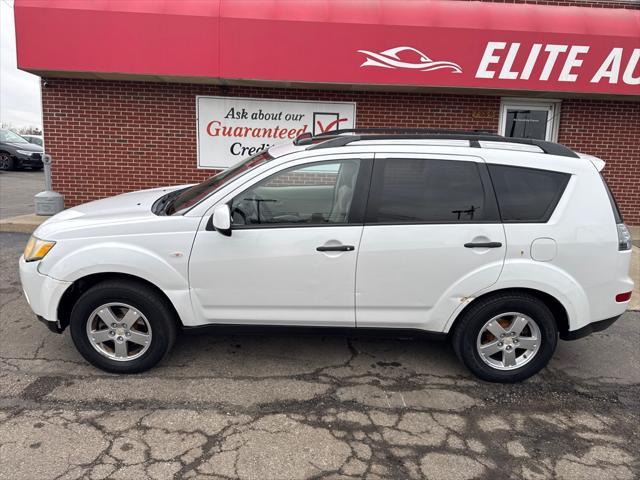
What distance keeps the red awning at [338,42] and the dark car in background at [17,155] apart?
44.7 ft

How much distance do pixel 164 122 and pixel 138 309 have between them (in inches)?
220

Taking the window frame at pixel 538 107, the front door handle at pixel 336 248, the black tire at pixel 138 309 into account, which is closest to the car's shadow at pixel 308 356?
the black tire at pixel 138 309

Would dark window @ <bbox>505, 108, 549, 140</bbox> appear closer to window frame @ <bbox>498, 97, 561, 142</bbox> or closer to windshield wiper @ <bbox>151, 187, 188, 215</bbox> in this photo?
window frame @ <bbox>498, 97, 561, 142</bbox>

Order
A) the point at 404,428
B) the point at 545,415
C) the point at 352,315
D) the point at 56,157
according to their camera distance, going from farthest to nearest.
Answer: the point at 56,157
the point at 352,315
the point at 545,415
the point at 404,428

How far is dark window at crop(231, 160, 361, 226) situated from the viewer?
11.2 feet

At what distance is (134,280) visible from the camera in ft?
11.3

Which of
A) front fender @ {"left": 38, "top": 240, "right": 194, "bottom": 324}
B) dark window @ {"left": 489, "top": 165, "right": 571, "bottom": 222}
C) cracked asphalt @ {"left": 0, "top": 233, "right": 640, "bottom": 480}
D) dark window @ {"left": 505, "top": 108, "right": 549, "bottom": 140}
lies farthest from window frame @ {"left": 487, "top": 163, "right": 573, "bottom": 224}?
dark window @ {"left": 505, "top": 108, "right": 549, "bottom": 140}

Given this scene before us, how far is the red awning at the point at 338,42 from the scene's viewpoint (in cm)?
711

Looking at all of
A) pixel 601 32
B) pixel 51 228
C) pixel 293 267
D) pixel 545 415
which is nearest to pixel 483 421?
pixel 545 415

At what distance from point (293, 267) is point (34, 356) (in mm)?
2248

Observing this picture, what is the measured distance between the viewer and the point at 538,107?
338 inches

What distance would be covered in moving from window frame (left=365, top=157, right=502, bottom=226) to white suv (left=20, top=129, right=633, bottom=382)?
10mm

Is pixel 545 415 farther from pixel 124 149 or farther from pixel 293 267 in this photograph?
pixel 124 149

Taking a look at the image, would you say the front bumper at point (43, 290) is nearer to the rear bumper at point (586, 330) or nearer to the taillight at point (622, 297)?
the rear bumper at point (586, 330)
